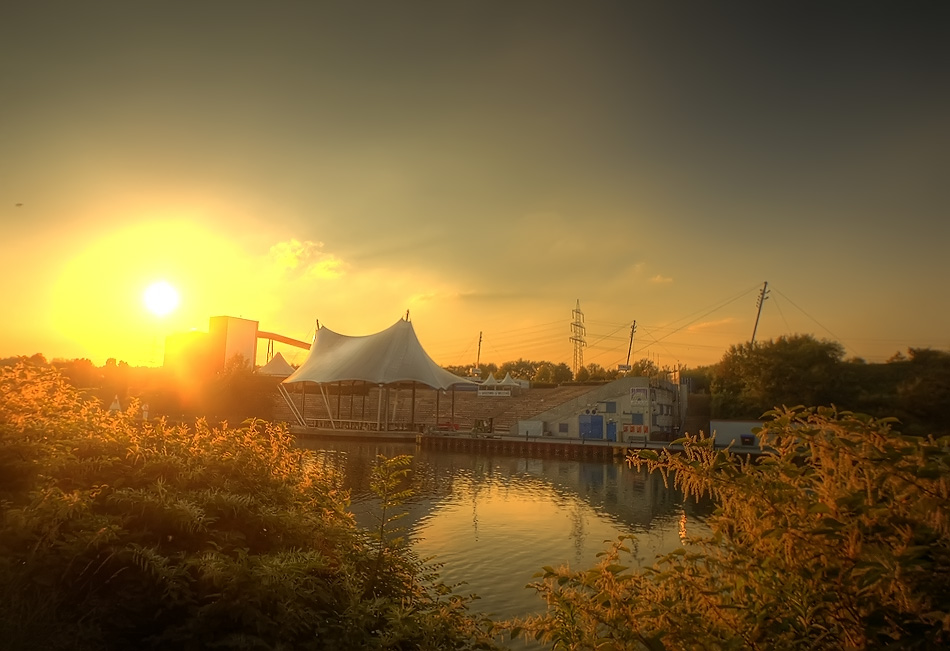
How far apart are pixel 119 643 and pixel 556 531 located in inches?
→ 462

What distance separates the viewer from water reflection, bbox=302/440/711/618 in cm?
1025

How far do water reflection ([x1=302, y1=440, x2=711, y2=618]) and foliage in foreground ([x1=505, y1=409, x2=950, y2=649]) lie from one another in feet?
3.44

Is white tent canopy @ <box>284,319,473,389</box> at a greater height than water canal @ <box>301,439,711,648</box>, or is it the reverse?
white tent canopy @ <box>284,319,473,389</box>

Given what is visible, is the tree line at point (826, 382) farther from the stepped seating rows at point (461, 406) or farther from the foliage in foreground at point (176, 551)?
the foliage in foreground at point (176, 551)

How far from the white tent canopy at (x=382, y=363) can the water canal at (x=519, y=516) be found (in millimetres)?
9293

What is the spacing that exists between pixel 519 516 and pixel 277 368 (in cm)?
4464

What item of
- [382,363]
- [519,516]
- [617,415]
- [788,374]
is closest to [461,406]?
[382,363]

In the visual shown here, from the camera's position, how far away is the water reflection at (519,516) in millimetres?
10253

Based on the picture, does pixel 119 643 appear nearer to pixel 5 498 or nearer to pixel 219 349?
pixel 5 498

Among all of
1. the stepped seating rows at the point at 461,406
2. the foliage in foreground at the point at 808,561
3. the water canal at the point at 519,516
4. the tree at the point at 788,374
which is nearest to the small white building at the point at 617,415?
the stepped seating rows at the point at 461,406

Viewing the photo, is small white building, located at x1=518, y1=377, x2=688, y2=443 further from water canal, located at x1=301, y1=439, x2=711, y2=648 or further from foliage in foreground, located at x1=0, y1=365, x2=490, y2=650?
foliage in foreground, located at x1=0, y1=365, x2=490, y2=650

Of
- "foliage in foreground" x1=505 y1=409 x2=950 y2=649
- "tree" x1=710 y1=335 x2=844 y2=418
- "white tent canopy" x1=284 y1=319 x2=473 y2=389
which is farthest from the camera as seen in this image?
"white tent canopy" x1=284 y1=319 x2=473 y2=389

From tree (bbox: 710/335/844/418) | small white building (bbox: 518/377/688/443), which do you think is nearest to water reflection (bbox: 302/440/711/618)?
small white building (bbox: 518/377/688/443)

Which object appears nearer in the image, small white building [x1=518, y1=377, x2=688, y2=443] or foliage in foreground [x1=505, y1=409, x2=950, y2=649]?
foliage in foreground [x1=505, y1=409, x2=950, y2=649]
